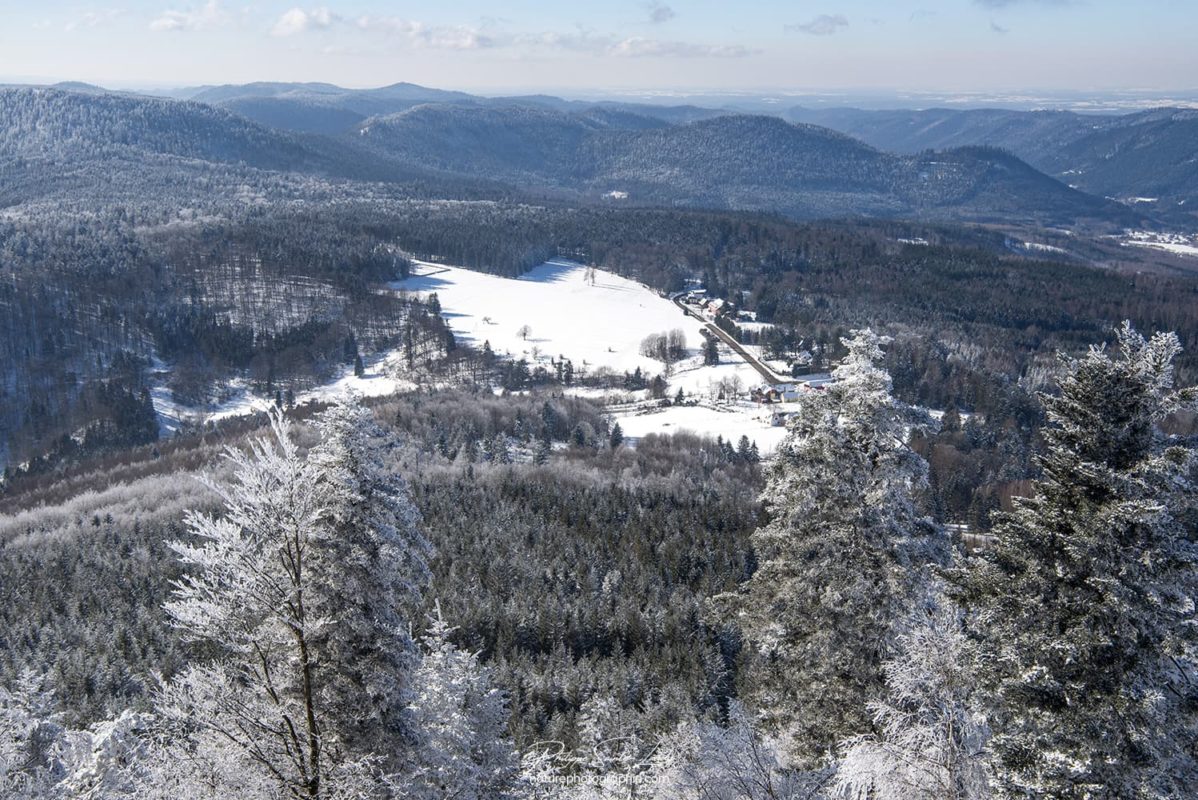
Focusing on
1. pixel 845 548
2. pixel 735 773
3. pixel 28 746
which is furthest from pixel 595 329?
pixel 735 773

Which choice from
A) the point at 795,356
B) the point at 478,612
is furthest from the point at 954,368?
the point at 478,612

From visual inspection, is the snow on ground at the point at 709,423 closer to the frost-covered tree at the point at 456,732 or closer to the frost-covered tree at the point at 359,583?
the frost-covered tree at the point at 456,732

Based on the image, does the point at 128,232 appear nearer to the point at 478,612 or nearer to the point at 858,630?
the point at 478,612

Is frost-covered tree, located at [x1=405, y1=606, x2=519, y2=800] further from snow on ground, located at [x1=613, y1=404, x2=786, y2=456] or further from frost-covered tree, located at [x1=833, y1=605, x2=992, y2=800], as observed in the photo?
snow on ground, located at [x1=613, y1=404, x2=786, y2=456]

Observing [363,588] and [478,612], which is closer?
[363,588]

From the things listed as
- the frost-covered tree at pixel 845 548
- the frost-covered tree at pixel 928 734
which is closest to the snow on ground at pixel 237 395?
the frost-covered tree at pixel 845 548

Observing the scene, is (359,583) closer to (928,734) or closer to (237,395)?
(928,734)

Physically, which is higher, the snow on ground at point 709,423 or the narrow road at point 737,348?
the narrow road at point 737,348
